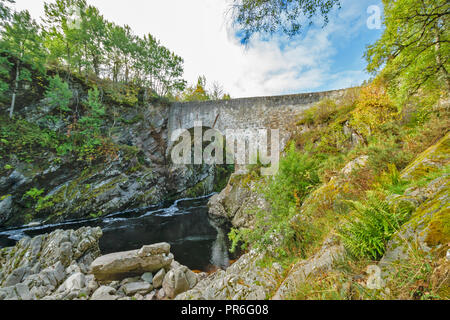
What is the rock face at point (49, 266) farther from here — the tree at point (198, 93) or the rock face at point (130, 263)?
the tree at point (198, 93)

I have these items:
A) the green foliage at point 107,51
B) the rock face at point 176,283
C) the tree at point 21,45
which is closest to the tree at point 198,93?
the green foliage at point 107,51

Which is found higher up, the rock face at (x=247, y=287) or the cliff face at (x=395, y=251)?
the cliff face at (x=395, y=251)

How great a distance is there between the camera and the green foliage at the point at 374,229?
5.28 feet

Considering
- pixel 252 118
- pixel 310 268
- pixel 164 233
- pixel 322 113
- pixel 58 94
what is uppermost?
pixel 58 94

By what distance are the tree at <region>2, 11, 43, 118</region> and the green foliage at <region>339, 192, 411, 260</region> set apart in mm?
17467

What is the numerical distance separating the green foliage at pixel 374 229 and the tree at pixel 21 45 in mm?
17467

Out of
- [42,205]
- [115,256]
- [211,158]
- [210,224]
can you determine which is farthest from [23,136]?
[211,158]

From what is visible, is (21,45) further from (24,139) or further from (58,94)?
(24,139)

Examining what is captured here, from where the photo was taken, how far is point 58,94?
37.7 ft

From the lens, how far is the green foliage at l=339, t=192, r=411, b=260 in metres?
1.61

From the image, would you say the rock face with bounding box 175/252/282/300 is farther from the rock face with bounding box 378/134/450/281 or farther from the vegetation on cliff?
the rock face with bounding box 378/134/450/281

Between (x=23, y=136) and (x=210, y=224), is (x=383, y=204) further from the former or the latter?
(x=23, y=136)

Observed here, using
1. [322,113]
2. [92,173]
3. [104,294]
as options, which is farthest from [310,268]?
[92,173]

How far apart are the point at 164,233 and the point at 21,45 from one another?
16.2m
